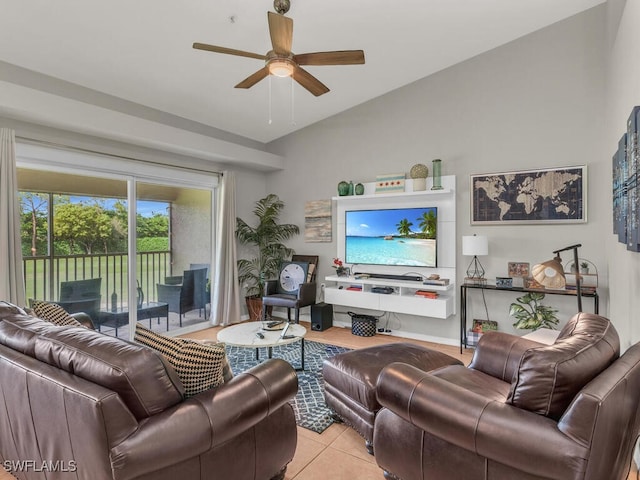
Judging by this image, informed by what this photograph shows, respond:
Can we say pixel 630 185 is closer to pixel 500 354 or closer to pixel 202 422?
pixel 500 354

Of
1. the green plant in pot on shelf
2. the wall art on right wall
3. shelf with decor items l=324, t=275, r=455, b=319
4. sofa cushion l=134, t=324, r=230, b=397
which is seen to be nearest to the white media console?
shelf with decor items l=324, t=275, r=455, b=319

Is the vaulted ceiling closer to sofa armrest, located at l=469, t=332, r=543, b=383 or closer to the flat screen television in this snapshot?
the flat screen television

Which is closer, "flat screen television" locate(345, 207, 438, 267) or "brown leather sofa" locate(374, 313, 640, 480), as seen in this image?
"brown leather sofa" locate(374, 313, 640, 480)

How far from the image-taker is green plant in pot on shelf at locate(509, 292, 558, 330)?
3.54m

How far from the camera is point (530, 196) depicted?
3.82 metres

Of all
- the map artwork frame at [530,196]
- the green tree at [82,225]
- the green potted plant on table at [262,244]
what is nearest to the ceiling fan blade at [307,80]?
the map artwork frame at [530,196]

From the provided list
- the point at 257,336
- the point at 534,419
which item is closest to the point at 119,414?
the point at 534,419

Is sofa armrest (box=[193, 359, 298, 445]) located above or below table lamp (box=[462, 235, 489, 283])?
below

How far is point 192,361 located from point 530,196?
3.72 meters

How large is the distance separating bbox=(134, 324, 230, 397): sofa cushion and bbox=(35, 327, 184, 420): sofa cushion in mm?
81

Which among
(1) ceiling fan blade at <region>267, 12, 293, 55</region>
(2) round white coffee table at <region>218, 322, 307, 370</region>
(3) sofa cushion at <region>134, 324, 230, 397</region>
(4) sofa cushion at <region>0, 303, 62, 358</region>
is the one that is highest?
(1) ceiling fan blade at <region>267, 12, 293, 55</region>

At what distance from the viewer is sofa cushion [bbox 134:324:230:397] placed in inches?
60.8

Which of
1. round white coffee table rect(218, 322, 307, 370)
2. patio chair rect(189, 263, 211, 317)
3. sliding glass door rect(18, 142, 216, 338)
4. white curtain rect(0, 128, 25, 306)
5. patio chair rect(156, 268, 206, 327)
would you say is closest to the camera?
round white coffee table rect(218, 322, 307, 370)

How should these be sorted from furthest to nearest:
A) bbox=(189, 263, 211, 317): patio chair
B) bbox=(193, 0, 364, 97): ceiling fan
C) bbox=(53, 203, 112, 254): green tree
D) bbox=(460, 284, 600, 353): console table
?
bbox=(189, 263, 211, 317): patio chair, bbox=(53, 203, 112, 254): green tree, bbox=(460, 284, 600, 353): console table, bbox=(193, 0, 364, 97): ceiling fan
